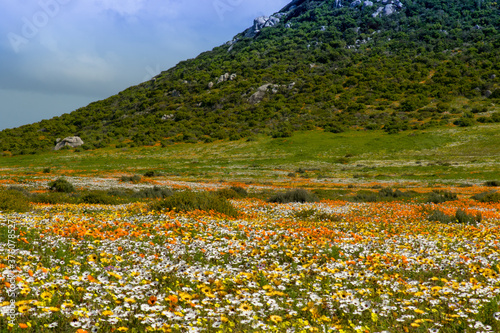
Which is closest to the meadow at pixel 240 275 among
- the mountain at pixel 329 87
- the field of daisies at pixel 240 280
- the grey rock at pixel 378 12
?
the field of daisies at pixel 240 280

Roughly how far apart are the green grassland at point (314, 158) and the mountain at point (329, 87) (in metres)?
8.37

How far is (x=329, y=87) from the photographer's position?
4579 inches

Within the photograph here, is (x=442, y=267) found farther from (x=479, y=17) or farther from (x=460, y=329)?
(x=479, y=17)

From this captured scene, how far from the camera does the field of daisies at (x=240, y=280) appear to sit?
4.28m

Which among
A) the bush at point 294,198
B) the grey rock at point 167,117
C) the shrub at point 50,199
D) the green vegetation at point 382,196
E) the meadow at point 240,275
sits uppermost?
the grey rock at point 167,117

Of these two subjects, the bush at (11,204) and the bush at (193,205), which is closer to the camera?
the bush at (11,204)

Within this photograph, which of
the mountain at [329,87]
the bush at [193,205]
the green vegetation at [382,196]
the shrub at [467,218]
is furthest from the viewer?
the mountain at [329,87]

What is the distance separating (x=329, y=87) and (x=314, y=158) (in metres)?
58.3

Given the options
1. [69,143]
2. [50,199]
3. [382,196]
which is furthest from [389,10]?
[50,199]

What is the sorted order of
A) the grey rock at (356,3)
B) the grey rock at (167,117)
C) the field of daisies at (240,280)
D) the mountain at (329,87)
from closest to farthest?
the field of daisies at (240,280) < the mountain at (329,87) < the grey rock at (167,117) < the grey rock at (356,3)

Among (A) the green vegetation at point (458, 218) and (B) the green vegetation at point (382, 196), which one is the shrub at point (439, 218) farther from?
(B) the green vegetation at point (382, 196)

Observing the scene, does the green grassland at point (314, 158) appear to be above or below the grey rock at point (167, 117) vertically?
below

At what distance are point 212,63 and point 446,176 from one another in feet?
448

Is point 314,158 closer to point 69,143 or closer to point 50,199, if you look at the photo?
point 50,199
